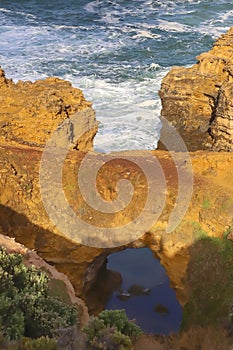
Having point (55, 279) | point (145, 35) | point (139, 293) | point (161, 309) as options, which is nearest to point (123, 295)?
point (139, 293)

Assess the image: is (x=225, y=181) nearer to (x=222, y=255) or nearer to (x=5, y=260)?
(x=222, y=255)

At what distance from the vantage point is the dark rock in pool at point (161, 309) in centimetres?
2202

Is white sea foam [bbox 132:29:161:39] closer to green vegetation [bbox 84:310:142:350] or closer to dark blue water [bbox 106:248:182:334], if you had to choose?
dark blue water [bbox 106:248:182:334]

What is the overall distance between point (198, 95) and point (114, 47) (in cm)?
2808

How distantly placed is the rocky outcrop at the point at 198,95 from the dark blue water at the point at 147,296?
9.29m

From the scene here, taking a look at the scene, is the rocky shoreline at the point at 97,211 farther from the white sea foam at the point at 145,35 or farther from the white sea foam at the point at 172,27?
the white sea foam at the point at 172,27

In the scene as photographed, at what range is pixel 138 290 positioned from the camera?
23.2m

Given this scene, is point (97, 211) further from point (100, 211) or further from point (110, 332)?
point (110, 332)

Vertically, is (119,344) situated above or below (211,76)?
above

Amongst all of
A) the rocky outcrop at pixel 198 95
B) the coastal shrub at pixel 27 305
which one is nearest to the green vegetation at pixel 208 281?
the coastal shrub at pixel 27 305

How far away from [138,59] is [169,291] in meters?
35.7

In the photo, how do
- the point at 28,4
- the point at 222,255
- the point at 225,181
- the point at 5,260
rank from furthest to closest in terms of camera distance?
the point at 28,4
the point at 225,181
the point at 222,255
the point at 5,260

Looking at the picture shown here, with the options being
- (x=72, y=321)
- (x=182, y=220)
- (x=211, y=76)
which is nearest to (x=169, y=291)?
(x=182, y=220)

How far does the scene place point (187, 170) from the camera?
815 inches
